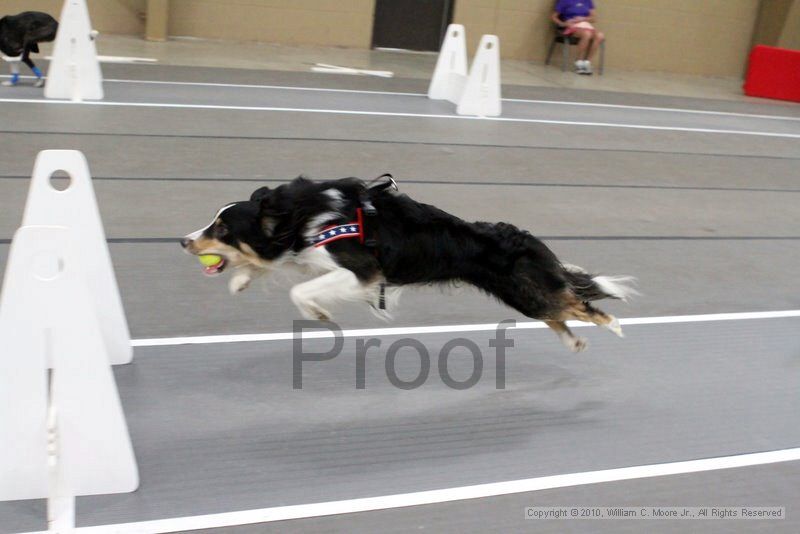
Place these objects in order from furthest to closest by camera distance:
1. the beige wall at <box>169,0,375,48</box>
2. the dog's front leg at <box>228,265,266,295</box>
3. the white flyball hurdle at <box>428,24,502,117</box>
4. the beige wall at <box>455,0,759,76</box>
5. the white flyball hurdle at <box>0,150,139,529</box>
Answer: the beige wall at <box>455,0,759,76</box> → the beige wall at <box>169,0,375,48</box> → the white flyball hurdle at <box>428,24,502,117</box> → the dog's front leg at <box>228,265,266,295</box> → the white flyball hurdle at <box>0,150,139,529</box>

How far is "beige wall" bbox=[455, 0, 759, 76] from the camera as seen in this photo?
1521cm

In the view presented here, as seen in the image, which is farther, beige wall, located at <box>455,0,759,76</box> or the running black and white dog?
beige wall, located at <box>455,0,759,76</box>

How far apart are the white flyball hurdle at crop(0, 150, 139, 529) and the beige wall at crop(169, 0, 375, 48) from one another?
11.5 meters

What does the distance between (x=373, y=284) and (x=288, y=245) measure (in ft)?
1.39

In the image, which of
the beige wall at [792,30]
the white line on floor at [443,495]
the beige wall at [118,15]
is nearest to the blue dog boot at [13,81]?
the beige wall at [118,15]

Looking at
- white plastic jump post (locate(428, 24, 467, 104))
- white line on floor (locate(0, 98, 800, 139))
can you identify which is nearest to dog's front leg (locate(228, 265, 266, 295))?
white line on floor (locate(0, 98, 800, 139))

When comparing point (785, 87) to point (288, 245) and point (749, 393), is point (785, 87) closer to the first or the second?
point (749, 393)

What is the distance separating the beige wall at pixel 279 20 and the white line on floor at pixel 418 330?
10.3 m

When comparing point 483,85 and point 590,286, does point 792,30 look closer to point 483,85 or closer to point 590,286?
point 483,85

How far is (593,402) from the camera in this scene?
3984 mm

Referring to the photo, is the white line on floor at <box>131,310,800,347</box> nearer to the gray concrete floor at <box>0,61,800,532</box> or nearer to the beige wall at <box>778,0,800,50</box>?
the gray concrete floor at <box>0,61,800,532</box>

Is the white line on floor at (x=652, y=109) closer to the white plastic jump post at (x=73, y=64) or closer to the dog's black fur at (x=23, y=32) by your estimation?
the white plastic jump post at (x=73, y=64)

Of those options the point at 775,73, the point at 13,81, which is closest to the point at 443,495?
the point at 13,81

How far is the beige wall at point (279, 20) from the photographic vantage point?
13.4m
